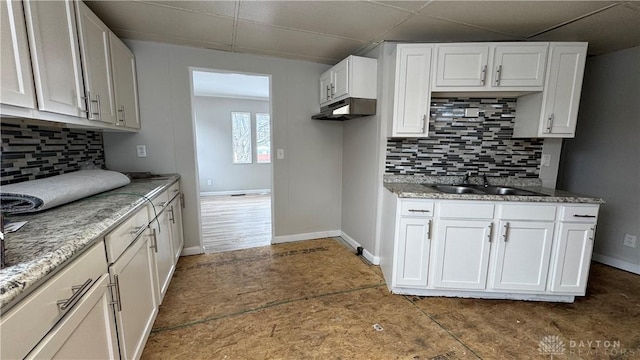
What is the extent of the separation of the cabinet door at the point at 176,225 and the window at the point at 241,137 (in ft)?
12.3

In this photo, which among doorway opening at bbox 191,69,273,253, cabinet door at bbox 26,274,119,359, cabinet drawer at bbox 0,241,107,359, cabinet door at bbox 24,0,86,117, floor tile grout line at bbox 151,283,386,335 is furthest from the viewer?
doorway opening at bbox 191,69,273,253

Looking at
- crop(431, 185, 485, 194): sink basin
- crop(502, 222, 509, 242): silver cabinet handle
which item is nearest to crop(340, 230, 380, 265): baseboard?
crop(431, 185, 485, 194): sink basin

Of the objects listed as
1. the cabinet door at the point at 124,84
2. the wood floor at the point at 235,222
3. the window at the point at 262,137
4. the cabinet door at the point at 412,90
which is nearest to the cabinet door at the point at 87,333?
the cabinet door at the point at 124,84

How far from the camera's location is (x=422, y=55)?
2158 mm

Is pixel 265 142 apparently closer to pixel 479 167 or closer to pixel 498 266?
pixel 479 167

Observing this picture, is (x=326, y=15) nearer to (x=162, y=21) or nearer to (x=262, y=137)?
(x=162, y=21)

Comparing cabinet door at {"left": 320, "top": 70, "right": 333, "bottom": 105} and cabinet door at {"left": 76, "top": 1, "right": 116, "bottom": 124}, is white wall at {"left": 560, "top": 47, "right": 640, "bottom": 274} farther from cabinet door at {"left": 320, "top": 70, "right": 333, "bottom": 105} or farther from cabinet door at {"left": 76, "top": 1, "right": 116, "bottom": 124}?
cabinet door at {"left": 76, "top": 1, "right": 116, "bottom": 124}

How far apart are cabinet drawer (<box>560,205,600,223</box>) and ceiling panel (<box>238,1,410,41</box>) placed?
189 cm

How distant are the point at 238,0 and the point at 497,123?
2514mm

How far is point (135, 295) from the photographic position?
1.37m

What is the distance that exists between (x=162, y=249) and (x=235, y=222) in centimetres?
214

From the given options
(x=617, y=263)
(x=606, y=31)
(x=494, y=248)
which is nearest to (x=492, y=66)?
(x=606, y=31)

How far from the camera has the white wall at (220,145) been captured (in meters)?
5.92

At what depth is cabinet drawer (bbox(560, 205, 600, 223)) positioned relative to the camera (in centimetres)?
191
